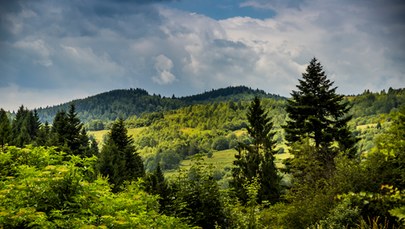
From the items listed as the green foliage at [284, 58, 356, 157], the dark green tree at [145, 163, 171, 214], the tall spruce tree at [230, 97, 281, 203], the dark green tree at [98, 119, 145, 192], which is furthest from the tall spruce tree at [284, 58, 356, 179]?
the dark green tree at [98, 119, 145, 192]

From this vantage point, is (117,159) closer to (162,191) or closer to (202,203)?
(162,191)

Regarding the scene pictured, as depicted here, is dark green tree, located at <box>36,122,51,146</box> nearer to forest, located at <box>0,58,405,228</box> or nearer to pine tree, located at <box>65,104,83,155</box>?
pine tree, located at <box>65,104,83,155</box>

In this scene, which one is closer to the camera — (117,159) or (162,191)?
(162,191)

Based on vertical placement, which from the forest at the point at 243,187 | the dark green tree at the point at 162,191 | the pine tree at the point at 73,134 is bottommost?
the dark green tree at the point at 162,191

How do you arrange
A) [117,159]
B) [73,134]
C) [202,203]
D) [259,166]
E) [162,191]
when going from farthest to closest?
[73,134] < [259,166] < [117,159] < [162,191] < [202,203]

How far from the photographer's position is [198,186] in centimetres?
1770

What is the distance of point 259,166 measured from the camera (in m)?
48.8

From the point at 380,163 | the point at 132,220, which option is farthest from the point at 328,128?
the point at 132,220

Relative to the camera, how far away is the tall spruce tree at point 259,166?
141ft

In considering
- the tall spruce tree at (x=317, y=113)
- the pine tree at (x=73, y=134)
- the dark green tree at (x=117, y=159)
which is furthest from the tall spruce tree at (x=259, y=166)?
the pine tree at (x=73, y=134)

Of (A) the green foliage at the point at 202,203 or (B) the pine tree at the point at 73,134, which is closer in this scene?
(A) the green foliage at the point at 202,203

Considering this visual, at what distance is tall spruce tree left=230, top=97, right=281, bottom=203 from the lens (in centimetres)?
4303

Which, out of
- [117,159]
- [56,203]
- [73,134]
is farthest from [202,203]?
[73,134]

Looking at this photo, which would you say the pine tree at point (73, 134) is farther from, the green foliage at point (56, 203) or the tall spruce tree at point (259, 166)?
the green foliage at point (56, 203)
